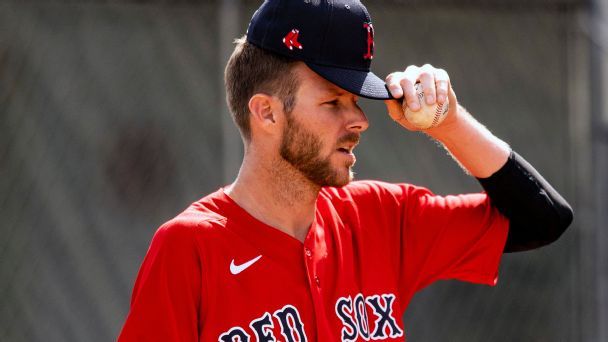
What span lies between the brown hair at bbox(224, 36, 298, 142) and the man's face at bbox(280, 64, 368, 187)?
28 mm

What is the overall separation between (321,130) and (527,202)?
1.93 ft

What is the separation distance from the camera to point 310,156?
2432 millimetres

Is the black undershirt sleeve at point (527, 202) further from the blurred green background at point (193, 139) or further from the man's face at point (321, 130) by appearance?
the blurred green background at point (193, 139)

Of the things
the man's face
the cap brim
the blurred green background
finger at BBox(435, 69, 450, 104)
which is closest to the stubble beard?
the man's face

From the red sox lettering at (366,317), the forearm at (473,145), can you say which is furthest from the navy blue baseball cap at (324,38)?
the red sox lettering at (366,317)

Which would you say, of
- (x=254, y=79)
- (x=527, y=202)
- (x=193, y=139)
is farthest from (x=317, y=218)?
(x=193, y=139)

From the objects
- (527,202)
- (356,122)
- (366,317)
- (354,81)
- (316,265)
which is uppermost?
(354,81)

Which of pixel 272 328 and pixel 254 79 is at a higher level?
pixel 254 79

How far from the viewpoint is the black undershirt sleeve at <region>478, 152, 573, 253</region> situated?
8.45 ft

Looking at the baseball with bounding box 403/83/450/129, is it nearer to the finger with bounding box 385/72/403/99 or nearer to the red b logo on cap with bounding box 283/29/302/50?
the finger with bounding box 385/72/403/99

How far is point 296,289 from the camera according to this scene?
242 cm

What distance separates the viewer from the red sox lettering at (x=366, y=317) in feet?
8.11

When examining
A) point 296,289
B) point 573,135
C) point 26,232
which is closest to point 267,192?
point 296,289

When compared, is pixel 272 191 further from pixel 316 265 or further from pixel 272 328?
pixel 272 328
